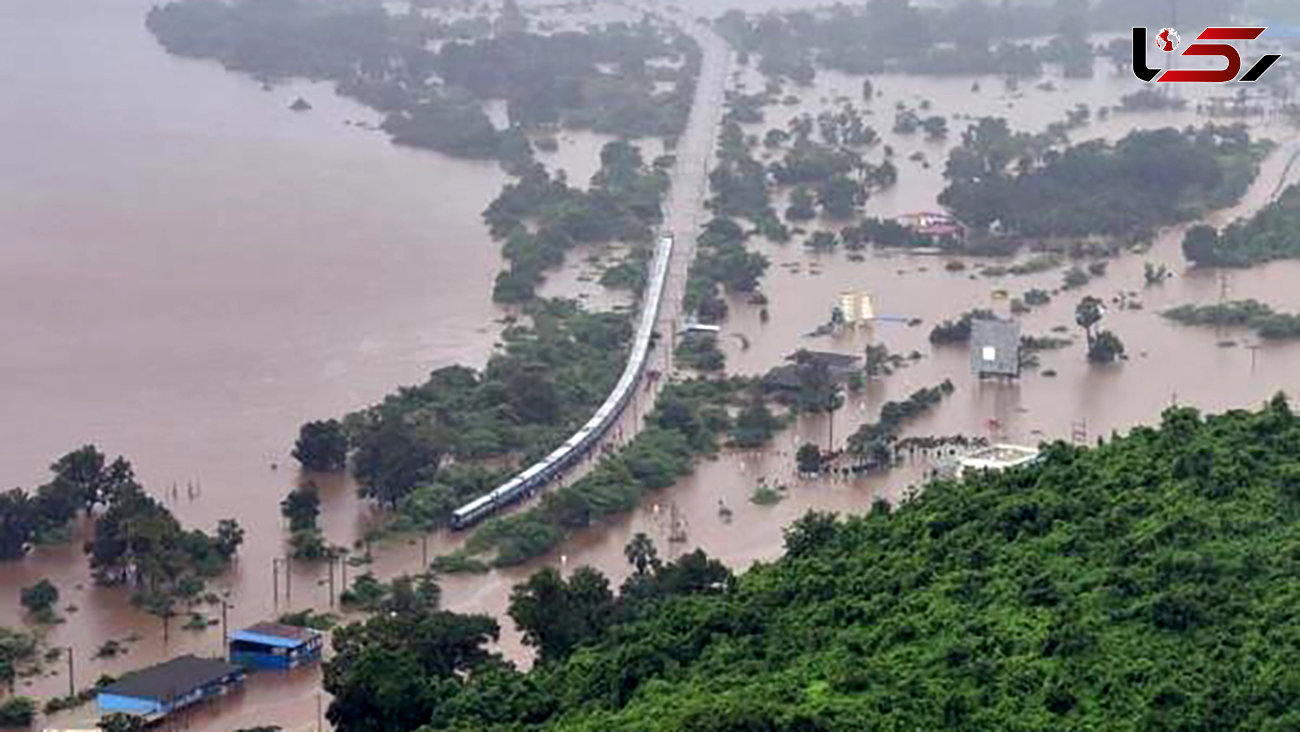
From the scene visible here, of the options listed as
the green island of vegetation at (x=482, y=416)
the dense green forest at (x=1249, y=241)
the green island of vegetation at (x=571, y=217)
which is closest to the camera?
the green island of vegetation at (x=482, y=416)

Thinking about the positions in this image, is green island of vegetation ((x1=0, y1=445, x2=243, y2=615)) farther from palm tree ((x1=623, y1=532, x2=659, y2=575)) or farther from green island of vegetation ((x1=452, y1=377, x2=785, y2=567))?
palm tree ((x1=623, y1=532, x2=659, y2=575))

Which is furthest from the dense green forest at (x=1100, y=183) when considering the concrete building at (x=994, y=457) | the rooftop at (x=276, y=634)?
the rooftop at (x=276, y=634)

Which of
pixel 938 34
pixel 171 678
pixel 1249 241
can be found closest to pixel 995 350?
pixel 1249 241

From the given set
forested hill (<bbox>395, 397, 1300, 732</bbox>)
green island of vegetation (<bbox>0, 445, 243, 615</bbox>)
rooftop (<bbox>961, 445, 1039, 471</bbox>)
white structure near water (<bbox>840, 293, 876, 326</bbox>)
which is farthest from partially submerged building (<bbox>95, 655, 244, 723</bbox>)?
white structure near water (<bbox>840, 293, 876, 326</bbox>)

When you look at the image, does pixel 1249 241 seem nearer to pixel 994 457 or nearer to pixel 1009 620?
pixel 994 457

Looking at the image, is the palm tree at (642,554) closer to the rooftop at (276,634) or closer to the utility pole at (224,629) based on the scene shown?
the rooftop at (276,634)

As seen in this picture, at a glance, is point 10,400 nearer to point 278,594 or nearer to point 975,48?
point 278,594
